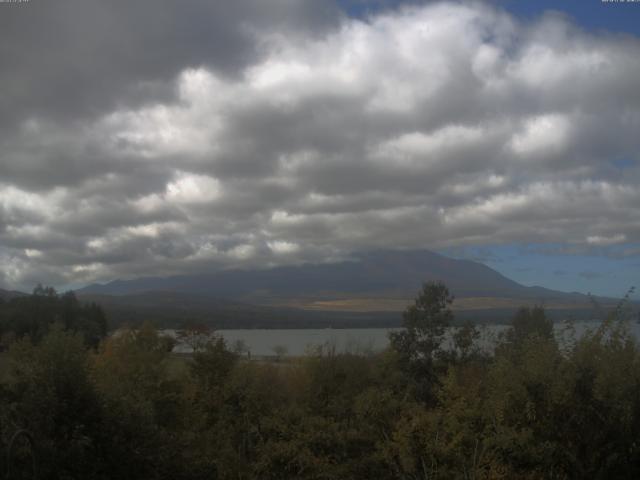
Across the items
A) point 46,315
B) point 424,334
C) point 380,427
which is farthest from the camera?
point 46,315

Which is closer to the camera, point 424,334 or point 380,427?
point 380,427

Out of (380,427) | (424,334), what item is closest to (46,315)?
(424,334)


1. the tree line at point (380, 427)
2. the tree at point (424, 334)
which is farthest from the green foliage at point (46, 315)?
the tree line at point (380, 427)

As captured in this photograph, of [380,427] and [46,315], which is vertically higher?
[46,315]

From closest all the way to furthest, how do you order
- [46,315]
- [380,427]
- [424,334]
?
[380,427] → [424,334] → [46,315]

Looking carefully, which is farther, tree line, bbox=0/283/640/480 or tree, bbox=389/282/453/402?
tree, bbox=389/282/453/402

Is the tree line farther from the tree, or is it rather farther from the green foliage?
the green foliage

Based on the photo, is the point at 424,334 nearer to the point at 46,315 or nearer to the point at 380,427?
the point at 380,427

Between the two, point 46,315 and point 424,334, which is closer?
point 424,334

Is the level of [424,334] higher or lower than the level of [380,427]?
higher

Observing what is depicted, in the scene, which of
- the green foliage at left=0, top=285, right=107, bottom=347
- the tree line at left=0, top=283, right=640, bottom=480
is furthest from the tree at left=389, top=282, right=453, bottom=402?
the green foliage at left=0, top=285, right=107, bottom=347

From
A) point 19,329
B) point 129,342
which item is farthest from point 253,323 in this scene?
point 129,342

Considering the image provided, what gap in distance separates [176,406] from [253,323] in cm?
12611

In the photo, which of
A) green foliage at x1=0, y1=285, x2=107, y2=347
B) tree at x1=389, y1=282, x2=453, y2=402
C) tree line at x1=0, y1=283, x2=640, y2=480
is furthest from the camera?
green foliage at x1=0, y1=285, x2=107, y2=347
